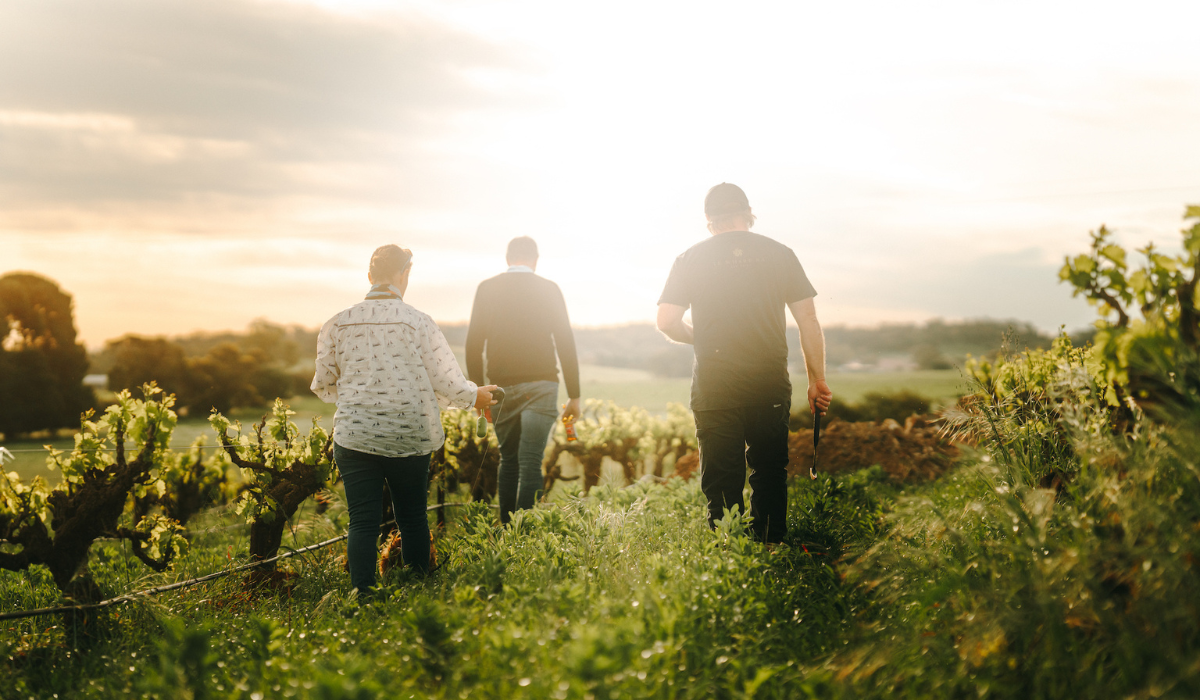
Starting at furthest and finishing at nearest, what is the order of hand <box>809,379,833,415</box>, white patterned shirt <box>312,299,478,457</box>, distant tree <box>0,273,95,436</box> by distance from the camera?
distant tree <box>0,273,95,436</box>, hand <box>809,379,833,415</box>, white patterned shirt <box>312,299,478,457</box>

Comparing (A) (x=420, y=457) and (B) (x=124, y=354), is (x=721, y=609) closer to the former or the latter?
(A) (x=420, y=457)

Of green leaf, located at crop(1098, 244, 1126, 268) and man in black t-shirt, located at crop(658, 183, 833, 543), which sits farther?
man in black t-shirt, located at crop(658, 183, 833, 543)

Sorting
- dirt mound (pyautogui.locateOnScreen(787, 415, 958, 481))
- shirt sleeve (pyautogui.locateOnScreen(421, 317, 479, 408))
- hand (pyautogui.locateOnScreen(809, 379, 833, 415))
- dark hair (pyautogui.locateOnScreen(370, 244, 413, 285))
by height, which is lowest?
dirt mound (pyautogui.locateOnScreen(787, 415, 958, 481))

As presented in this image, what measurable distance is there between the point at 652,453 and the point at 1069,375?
615cm

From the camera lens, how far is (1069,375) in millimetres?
3051

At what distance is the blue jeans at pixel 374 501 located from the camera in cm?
357

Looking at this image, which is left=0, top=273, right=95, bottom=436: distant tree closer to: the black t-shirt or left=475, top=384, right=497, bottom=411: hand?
left=475, top=384, right=497, bottom=411: hand

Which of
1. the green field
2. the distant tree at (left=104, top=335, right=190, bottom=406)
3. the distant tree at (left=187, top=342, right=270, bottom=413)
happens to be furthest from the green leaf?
the distant tree at (left=104, top=335, right=190, bottom=406)

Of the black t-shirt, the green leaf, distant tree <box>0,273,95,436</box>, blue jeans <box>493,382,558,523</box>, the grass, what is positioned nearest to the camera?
the grass

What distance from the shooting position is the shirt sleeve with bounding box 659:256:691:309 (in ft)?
13.4

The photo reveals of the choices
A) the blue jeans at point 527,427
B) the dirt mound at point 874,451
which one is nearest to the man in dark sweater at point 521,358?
the blue jeans at point 527,427

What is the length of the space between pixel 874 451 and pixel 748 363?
440 centimetres

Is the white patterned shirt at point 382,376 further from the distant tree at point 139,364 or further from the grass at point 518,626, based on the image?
the distant tree at point 139,364

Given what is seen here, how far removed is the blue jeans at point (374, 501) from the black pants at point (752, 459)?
1.60 m
